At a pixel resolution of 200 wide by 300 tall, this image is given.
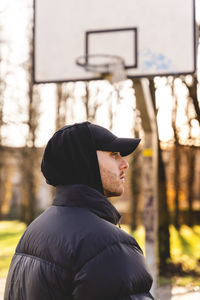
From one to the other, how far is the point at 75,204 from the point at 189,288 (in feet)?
23.6

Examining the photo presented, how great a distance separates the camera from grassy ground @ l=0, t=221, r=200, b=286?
990cm

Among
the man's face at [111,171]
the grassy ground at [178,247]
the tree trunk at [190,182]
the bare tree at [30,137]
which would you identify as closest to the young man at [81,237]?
the man's face at [111,171]

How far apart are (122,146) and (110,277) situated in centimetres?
54

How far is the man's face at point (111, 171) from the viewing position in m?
1.64

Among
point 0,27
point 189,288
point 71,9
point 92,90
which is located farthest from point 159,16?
point 0,27

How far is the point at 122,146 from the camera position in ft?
5.61

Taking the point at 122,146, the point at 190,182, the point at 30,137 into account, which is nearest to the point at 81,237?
the point at 122,146

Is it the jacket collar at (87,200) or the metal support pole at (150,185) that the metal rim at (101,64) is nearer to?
the metal support pole at (150,185)

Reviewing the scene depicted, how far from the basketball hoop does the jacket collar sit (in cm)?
457

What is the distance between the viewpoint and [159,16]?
20.5 ft

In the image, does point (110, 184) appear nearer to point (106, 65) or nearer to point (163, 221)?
point (106, 65)

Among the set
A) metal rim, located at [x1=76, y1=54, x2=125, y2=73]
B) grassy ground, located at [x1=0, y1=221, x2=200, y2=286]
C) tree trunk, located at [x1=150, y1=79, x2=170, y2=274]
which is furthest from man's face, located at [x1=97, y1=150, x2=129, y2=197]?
tree trunk, located at [x1=150, y1=79, x2=170, y2=274]

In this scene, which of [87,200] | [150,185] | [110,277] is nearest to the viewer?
[110,277]

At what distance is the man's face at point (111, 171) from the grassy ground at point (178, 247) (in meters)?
7.47
